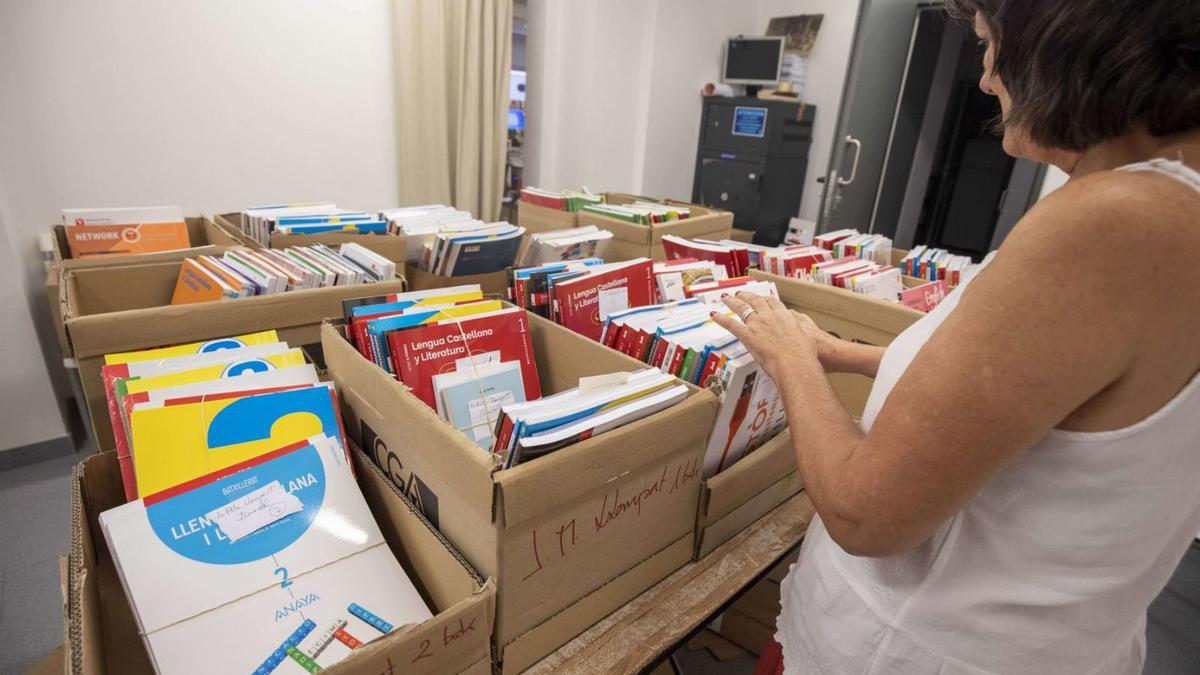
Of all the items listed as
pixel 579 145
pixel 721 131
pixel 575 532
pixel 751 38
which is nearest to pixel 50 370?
pixel 575 532

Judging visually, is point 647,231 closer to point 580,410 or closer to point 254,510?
point 580,410

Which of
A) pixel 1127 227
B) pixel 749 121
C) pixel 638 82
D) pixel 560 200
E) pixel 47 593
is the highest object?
pixel 638 82

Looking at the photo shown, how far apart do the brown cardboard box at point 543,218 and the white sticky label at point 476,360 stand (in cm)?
141

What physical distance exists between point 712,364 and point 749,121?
11.8 feet

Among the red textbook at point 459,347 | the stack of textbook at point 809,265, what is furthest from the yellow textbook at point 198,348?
the stack of textbook at point 809,265

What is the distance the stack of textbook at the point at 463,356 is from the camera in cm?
84

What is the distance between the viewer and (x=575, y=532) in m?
0.75

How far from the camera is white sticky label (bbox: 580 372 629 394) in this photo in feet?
2.71

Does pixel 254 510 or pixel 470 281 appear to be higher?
pixel 470 281

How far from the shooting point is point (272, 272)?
132 cm

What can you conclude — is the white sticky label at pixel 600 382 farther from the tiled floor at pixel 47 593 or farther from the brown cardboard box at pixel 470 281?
the tiled floor at pixel 47 593

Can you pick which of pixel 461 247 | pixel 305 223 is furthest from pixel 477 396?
pixel 305 223

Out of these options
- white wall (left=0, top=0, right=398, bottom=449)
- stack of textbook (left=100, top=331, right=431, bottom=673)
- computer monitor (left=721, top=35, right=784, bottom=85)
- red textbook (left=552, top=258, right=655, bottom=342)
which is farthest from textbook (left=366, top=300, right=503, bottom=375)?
computer monitor (left=721, top=35, right=784, bottom=85)

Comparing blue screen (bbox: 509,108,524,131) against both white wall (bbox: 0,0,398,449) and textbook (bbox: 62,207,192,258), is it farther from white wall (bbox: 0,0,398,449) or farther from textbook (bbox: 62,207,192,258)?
textbook (bbox: 62,207,192,258)
